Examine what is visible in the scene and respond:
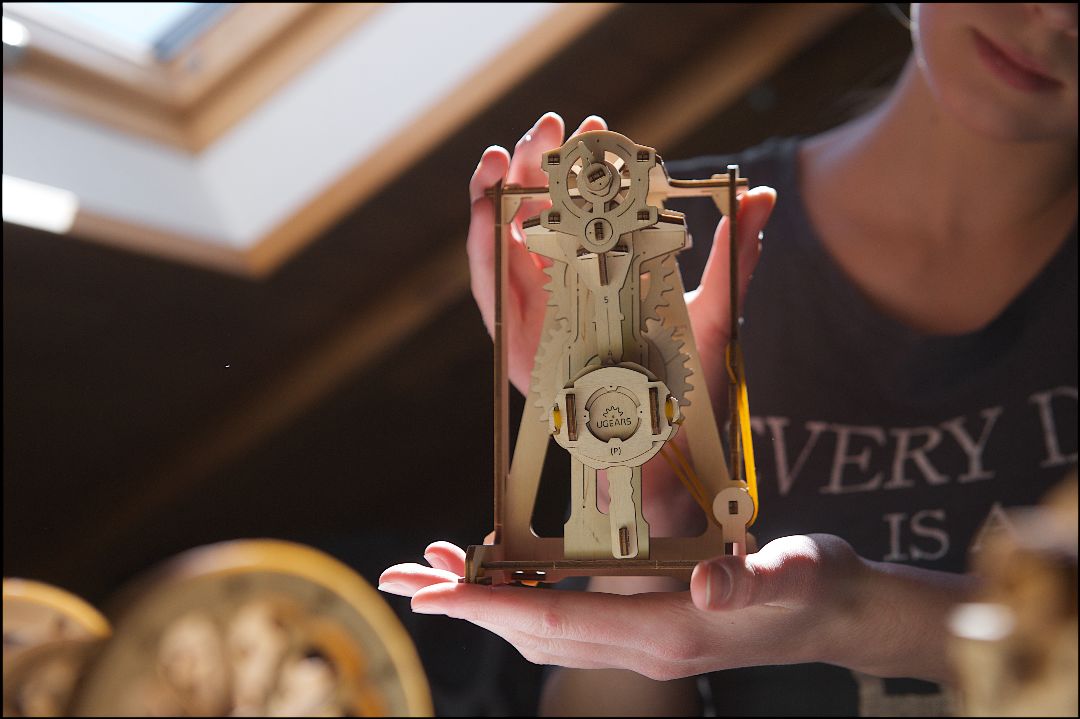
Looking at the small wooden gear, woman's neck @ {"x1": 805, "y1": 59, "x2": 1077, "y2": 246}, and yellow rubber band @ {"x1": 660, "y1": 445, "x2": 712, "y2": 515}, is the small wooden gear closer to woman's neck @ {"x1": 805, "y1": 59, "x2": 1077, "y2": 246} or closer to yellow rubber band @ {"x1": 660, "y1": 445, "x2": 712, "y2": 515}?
yellow rubber band @ {"x1": 660, "y1": 445, "x2": 712, "y2": 515}

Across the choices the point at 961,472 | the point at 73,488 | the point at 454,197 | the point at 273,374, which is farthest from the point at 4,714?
the point at 961,472

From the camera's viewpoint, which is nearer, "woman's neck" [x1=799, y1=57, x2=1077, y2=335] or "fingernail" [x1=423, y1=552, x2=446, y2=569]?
"fingernail" [x1=423, y1=552, x2=446, y2=569]

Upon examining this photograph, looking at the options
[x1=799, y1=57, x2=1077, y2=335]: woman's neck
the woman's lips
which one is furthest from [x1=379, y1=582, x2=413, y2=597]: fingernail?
the woman's lips

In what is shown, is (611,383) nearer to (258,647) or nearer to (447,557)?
(447,557)

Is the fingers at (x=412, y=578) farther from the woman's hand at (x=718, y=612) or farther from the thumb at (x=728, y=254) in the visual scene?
the thumb at (x=728, y=254)

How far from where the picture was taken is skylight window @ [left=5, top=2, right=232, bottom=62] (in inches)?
37.9

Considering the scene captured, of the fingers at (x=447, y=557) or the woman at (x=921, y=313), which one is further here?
the woman at (x=921, y=313)

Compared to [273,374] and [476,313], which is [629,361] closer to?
[476,313]

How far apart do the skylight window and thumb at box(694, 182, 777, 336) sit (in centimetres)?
59

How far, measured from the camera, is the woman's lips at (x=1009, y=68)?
76 cm

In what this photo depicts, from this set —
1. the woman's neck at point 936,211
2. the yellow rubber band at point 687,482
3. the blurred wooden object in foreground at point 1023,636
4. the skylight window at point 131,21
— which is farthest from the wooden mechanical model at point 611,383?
the skylight window at point 131,21

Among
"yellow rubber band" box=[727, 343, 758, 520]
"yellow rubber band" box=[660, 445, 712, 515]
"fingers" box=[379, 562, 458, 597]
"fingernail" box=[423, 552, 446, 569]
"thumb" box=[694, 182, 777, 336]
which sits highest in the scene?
"thumb" box=[694, 182, 777, 336]

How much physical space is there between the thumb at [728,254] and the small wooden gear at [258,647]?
0.43 m

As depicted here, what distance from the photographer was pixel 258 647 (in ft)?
2.95
